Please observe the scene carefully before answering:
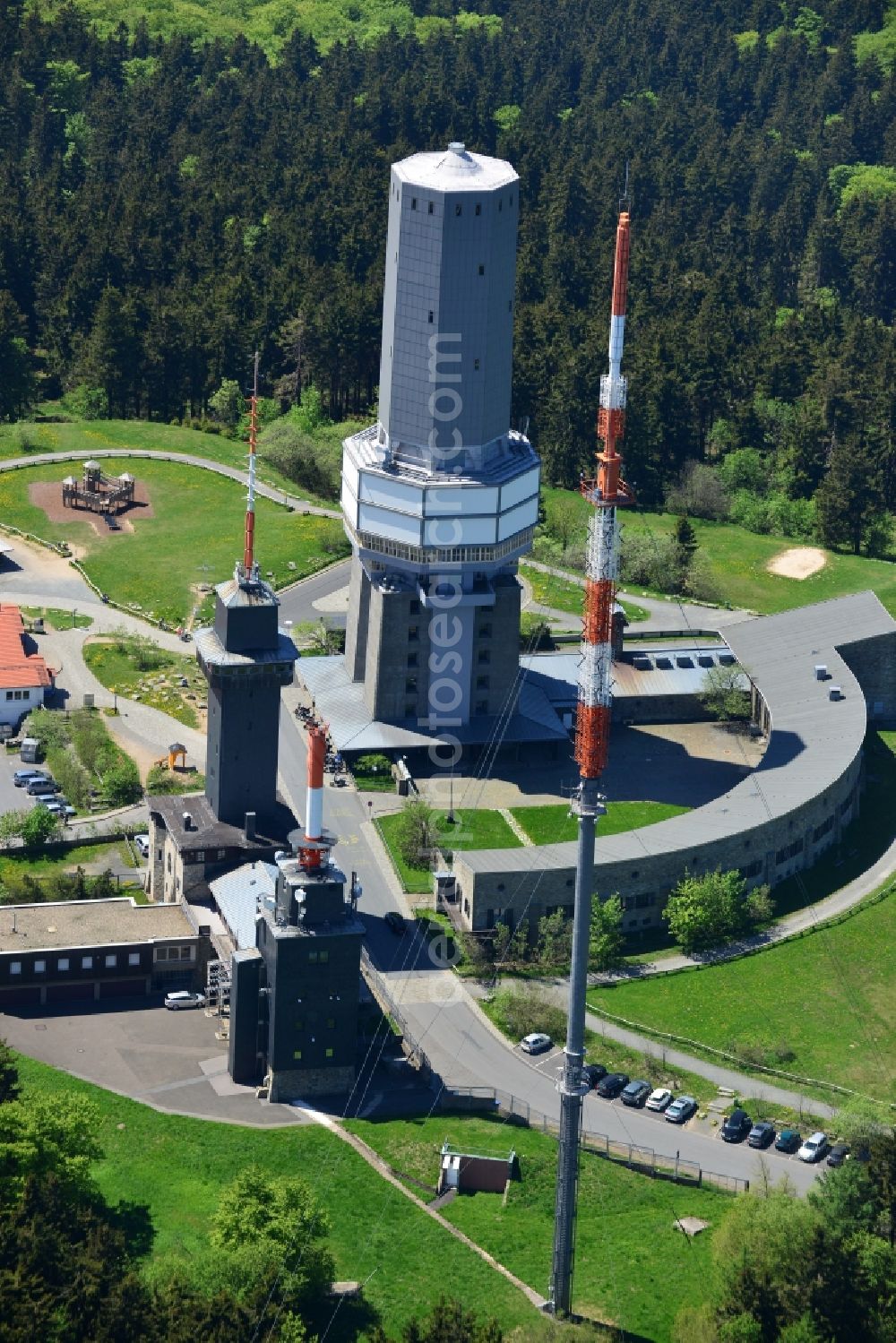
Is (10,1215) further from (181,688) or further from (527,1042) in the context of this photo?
(181,688)

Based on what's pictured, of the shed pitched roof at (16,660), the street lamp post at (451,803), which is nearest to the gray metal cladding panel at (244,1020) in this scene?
the street lamp post at (451,803)

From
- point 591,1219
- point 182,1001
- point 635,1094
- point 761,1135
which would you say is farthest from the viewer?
point 182,1001

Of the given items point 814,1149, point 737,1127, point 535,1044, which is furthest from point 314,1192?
point 814,1149

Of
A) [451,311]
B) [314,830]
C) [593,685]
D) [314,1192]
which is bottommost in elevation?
[314,1192]

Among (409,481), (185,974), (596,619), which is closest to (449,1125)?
(185,974)

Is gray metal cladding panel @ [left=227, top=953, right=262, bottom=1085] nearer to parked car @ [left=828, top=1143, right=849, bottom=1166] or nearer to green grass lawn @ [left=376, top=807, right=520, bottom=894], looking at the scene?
green grass lawn @ [left=376, top=807, right=520, bottom=894]

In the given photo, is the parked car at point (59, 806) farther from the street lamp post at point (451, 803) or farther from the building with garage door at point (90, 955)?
the street lamp post at point (451, 803)

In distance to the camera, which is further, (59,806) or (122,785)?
(122,785)

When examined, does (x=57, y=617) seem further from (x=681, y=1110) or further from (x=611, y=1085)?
(x=681, y=1110)
